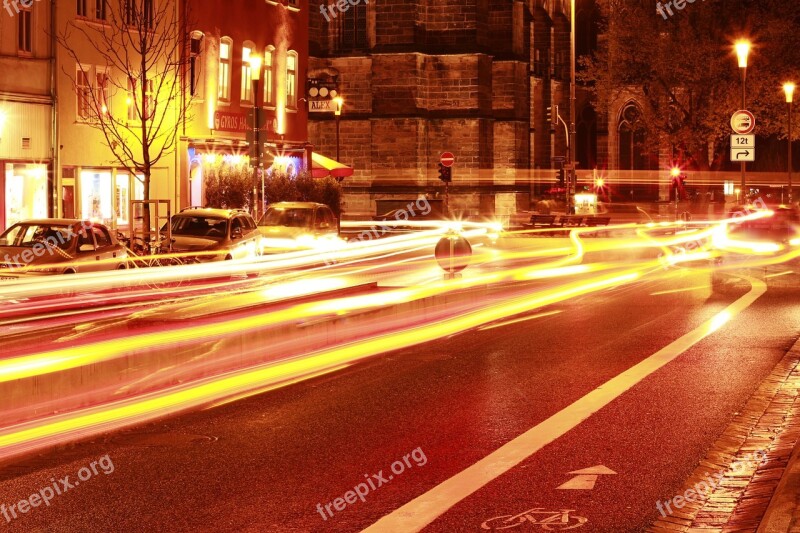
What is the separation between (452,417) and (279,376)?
275 cm

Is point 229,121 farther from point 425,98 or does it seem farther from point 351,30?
point 351,30

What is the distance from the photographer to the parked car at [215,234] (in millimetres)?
25453

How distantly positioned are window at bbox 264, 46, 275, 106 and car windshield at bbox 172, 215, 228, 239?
1677 cm

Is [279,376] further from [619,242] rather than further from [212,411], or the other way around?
[619,242]

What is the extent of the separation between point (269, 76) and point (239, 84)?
111 inches

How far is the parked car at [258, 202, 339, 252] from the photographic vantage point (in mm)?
30078

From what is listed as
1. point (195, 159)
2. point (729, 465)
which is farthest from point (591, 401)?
point (195, 159)

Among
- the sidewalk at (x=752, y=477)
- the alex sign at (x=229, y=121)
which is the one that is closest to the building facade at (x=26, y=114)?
the alex sign at (x=229, y=121)

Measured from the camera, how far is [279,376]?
12.4 metres

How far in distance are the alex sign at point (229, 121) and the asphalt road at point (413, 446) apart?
25341 mm

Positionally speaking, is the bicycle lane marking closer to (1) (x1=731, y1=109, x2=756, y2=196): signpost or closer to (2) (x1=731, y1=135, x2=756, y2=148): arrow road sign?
(1) (x1=731, y1=109, x2=756, y2=196): signpost

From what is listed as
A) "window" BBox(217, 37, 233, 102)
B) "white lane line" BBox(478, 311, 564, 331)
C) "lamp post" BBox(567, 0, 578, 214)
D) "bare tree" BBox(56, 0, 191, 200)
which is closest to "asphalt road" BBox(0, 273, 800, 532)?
"white lane line" BBox(478, 311, 564, 331)

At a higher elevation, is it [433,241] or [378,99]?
[378,99]

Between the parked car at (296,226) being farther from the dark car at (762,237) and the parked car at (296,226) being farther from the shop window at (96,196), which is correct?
the dark car at (762,237)
